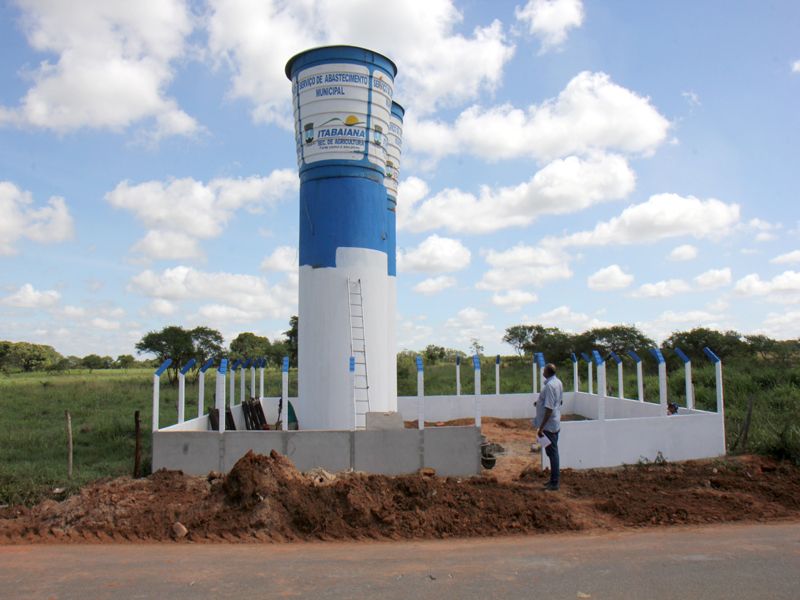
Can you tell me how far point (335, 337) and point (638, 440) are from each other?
6.58 m

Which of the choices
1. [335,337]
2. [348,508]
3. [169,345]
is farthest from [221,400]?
[169,345]

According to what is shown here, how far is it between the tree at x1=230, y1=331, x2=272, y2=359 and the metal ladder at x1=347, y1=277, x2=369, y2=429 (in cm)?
3899

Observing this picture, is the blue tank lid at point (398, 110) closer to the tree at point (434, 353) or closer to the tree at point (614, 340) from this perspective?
the tree at point (614, 340)

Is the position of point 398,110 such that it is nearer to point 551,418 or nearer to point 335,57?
point 335,57

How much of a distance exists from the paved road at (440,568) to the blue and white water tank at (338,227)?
6304 mm

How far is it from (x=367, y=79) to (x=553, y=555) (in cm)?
1115

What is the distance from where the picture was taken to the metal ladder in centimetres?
1442

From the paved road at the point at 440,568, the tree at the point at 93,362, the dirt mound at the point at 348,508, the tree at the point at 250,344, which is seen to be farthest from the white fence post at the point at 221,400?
the tree at the point at 93,362

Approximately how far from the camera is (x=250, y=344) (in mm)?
58188

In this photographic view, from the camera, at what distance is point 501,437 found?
56.3 ft

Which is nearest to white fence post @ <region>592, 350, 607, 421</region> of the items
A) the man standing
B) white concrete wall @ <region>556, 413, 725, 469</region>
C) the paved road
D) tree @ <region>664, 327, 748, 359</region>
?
white concrete wall @ <region>556, 413, 725, 469</region>

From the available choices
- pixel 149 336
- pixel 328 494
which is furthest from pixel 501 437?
pixel 149 336

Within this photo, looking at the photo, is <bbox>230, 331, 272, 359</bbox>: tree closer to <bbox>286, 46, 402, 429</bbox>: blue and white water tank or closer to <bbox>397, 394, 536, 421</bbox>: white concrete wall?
<bbox>397, 394, 536, 421</bbox>: white concrete wall

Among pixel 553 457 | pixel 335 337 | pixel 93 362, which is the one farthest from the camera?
pixel 93 362
